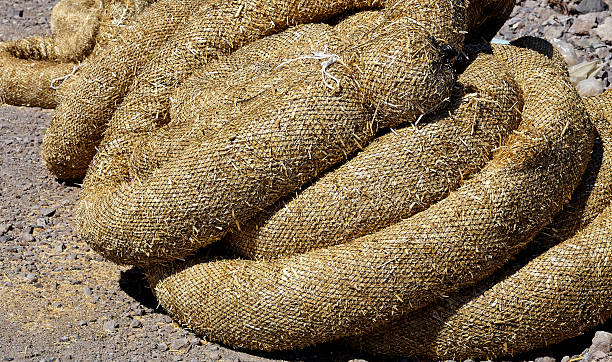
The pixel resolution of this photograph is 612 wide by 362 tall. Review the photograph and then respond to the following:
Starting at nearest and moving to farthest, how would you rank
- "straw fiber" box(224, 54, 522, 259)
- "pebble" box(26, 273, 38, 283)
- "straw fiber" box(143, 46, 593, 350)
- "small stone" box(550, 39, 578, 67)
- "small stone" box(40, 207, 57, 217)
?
"straw fiber" box(143, 46, 593, 350)
"straw fiber" box(224, 54, 522, 259)
"pebble" box(26, 273, 38, 283)
"small stone" box(40, 207, 57, 217)
"small stone" box(550, 39, 578, 67)

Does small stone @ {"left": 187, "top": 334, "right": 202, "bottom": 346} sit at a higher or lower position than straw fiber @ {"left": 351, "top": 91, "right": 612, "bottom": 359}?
lower

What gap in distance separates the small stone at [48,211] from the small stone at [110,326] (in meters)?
1.60

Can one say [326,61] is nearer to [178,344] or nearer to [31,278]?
[178,344]

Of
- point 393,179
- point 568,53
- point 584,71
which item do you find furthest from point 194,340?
point 568,53

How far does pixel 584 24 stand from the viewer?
25.7 ft

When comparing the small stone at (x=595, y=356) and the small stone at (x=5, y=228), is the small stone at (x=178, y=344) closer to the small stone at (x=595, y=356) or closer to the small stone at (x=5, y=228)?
the small stone at (x=5, y=228)

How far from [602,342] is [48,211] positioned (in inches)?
154

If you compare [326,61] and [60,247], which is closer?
[326,61]

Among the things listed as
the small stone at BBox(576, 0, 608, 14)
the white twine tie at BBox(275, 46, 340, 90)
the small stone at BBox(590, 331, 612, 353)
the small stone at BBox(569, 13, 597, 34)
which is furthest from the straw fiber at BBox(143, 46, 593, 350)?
the small stone at BBox(576, 0, 608, 14)

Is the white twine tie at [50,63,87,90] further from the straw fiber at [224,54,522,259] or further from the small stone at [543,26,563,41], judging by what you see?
the small stone at [543,26,563,41]

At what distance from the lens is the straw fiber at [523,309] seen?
4.28 meters

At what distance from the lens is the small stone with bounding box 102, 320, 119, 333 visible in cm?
462

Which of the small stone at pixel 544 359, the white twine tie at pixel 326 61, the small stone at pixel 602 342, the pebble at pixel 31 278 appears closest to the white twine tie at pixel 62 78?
the pebble at pixel 31 278

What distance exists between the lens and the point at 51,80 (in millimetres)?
7406
